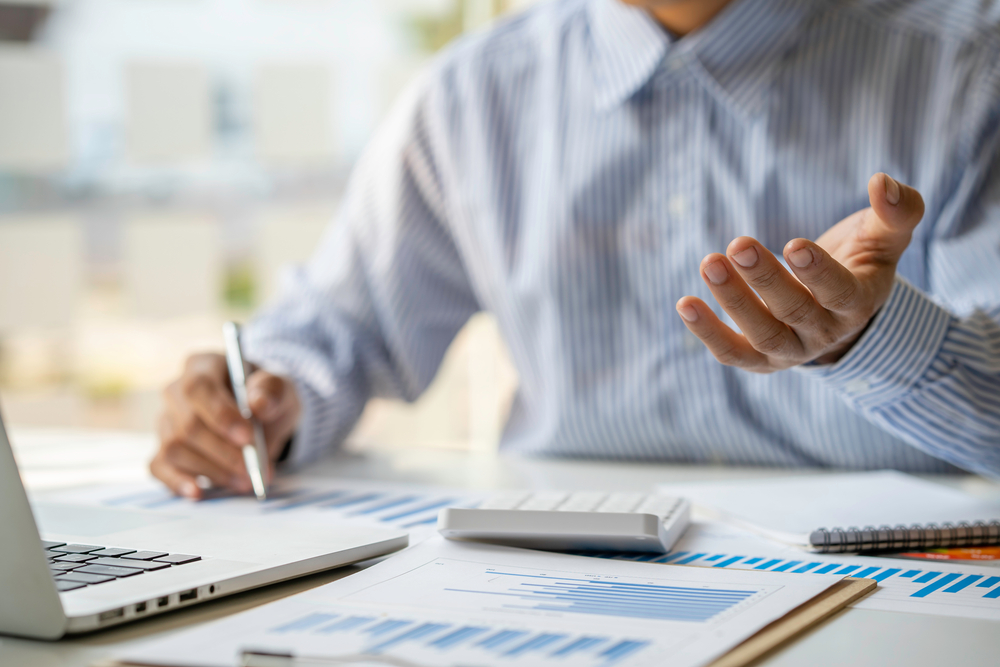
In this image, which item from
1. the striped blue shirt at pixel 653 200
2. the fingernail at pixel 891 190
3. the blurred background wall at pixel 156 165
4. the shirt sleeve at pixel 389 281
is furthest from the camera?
→ the blurred background wall at pixel 156 165

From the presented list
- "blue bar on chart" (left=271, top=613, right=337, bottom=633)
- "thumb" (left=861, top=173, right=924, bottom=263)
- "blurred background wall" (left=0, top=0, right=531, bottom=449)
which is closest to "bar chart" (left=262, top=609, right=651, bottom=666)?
"blue bar on chart" (left=271, top=613, right=337, bottom=633)

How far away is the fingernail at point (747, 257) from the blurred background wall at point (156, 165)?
3.76ft

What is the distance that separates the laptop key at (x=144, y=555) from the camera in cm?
51

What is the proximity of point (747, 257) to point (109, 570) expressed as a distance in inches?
16.4

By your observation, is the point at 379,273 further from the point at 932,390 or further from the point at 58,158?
the point at 58,158

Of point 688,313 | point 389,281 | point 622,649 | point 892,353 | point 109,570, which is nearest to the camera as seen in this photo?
point 622,649

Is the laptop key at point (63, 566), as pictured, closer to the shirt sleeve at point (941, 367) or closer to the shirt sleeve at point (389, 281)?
the shirt sleeve at point (941, 367)

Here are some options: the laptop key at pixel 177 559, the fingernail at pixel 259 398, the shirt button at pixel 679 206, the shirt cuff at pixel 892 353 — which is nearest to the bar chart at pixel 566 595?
the laptop key at pixel 177 559

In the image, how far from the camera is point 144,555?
A: 0.52 m

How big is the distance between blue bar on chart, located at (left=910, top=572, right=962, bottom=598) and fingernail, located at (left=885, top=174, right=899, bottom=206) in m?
0.24

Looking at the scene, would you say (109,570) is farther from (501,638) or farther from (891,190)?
(891,190)

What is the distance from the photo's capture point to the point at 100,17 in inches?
66.6

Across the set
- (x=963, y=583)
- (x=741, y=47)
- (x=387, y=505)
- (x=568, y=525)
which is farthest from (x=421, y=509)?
(x=741, y=47)

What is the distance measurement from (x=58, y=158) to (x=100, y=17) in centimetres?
31
